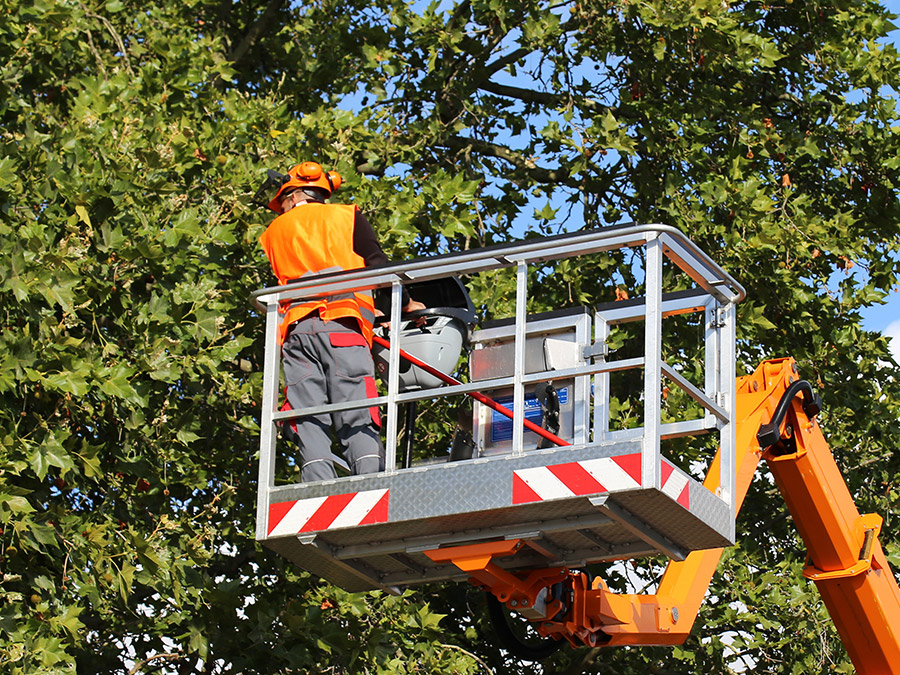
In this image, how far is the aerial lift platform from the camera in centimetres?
661

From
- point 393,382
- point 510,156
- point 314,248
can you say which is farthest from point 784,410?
point 510,156

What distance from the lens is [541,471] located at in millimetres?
6582

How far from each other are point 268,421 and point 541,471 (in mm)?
1500

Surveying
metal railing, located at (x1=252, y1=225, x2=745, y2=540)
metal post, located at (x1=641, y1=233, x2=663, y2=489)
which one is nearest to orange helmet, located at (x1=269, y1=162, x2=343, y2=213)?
metal railing, located at (x1=252, y1=225, x2=745, y2=540)

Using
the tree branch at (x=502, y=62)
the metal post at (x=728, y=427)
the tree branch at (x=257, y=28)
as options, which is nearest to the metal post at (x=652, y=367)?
the metal post at (x=728, y=427)

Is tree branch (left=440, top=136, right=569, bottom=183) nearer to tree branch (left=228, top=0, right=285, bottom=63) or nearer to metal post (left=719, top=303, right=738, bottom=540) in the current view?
tree branch (left=228, top=0, right=285, bottom=63)

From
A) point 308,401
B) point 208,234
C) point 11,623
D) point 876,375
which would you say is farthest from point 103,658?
point 876,375

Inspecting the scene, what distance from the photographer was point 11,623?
860 centimetres

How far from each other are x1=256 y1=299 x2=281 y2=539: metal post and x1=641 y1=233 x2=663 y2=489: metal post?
1.92 m

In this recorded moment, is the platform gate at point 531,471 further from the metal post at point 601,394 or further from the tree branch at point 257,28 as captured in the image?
the tree branch at point 257,28

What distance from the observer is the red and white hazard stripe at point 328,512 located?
272 inches

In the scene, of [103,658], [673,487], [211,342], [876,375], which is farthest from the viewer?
[876,375]

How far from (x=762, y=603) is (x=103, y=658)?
496 centimetres

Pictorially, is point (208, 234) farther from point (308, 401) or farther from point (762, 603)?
point (762, 603)
